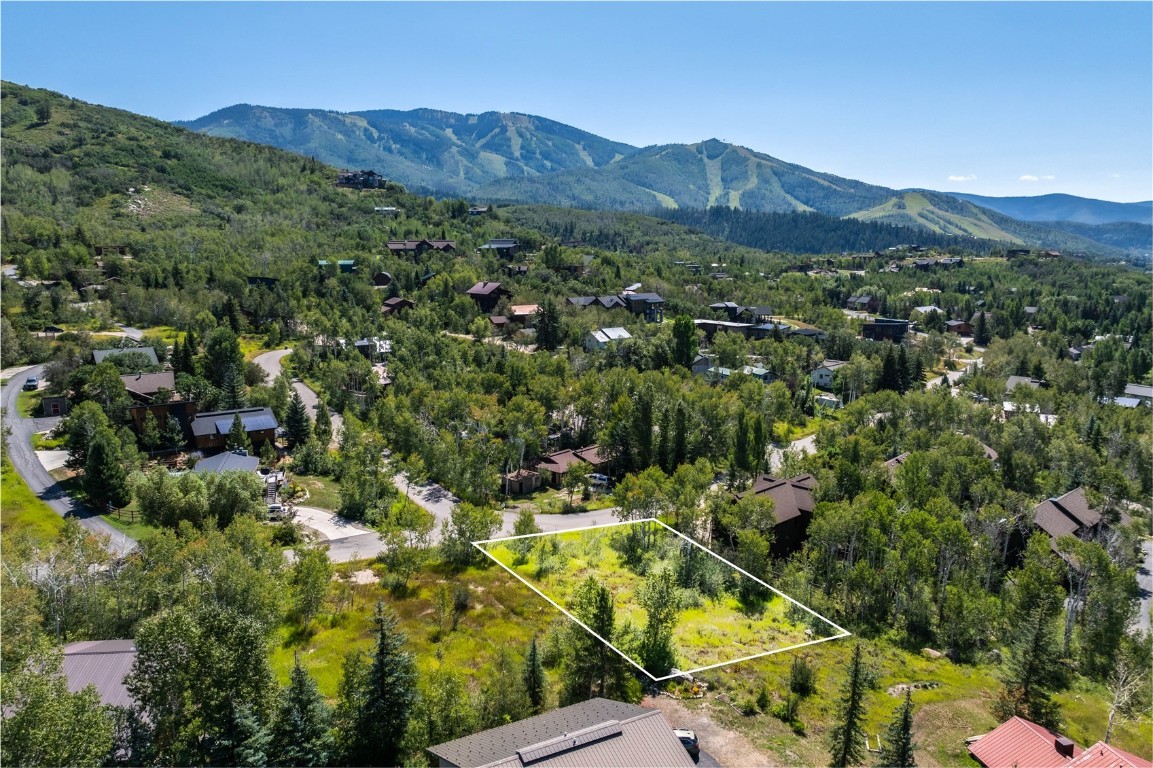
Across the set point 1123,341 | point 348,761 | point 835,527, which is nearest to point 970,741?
point 835,527

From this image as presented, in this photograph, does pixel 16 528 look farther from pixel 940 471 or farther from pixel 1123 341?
pixel 1123 341

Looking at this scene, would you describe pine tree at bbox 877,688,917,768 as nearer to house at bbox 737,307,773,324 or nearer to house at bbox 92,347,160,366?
house at bbox 92,347,160,366

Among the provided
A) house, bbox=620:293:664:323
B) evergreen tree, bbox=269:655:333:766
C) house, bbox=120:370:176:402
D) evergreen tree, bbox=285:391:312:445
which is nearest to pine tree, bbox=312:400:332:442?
evergreen tree, bbox=285:391:312:445

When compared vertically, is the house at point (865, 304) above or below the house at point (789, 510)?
above

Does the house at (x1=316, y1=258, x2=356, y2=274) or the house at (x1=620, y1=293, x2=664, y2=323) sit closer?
the house at (x1=316, y1=258, x2=356, y2=274)

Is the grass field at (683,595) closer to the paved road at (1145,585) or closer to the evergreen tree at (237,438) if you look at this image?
the paved road at (1145,585)

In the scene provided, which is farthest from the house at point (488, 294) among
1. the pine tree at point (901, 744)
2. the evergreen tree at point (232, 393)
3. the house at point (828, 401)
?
the pine tree at point (901, 744)
